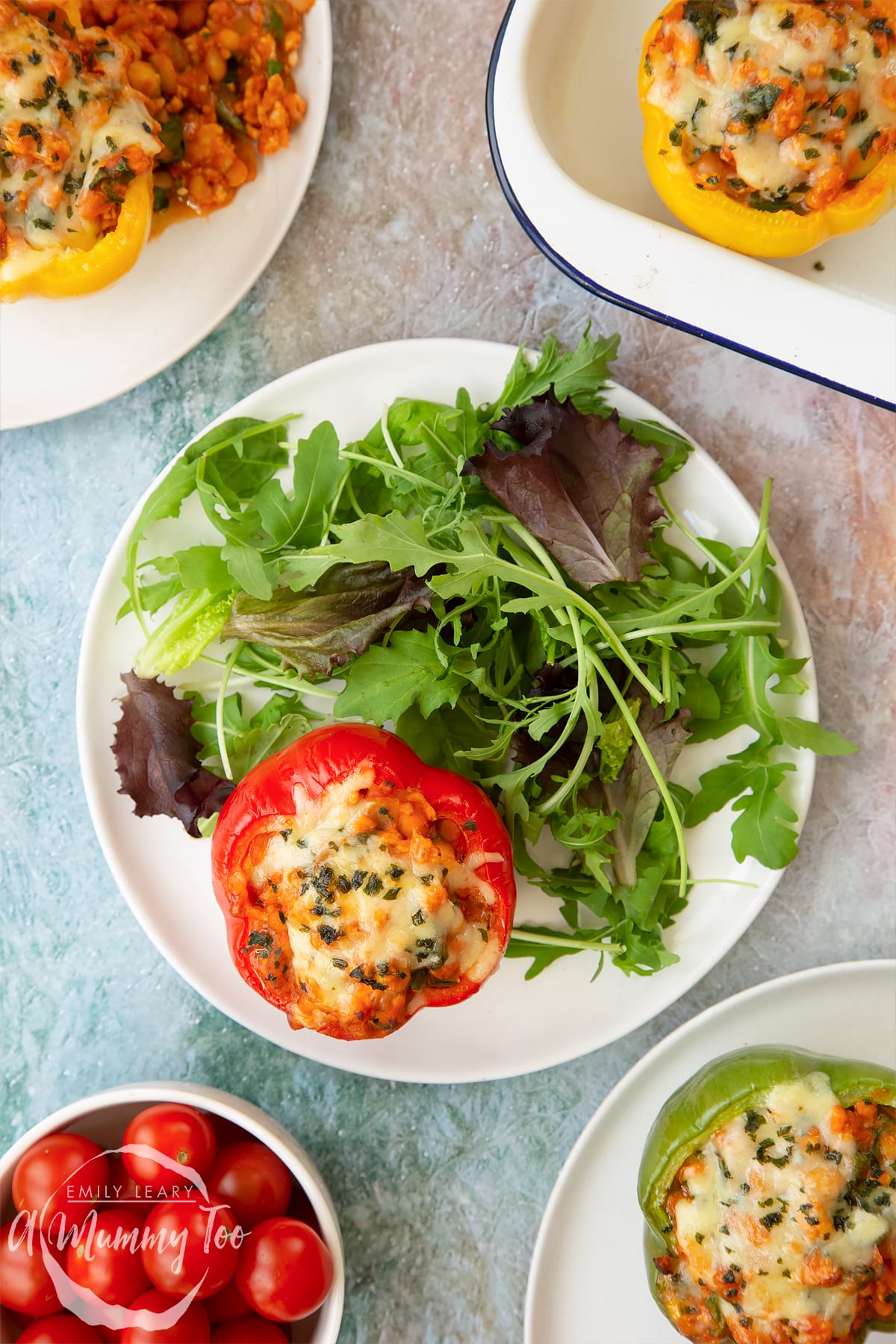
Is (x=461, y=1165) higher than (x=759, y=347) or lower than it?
lower

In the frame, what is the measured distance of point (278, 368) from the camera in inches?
66.2

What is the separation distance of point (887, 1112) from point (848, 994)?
0.20 m

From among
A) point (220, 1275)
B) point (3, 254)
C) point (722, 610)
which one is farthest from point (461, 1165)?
point (3, 254)

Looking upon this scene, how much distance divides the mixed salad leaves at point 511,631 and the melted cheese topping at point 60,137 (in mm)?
336

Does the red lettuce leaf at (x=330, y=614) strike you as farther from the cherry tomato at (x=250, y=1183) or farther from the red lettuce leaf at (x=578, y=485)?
the cherry tomato at (x=250, y=1183)

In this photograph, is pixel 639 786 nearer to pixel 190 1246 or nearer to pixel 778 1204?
pixel 778 1204

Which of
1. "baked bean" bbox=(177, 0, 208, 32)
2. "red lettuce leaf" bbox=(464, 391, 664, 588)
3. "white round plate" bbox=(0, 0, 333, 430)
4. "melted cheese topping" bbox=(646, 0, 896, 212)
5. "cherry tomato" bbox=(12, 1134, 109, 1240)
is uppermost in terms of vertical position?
"baked bean" bbox=(177, 0, 208, 32)

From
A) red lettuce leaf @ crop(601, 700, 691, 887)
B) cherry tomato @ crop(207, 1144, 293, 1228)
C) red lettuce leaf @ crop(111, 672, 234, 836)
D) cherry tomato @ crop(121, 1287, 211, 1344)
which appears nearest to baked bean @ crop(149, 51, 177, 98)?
red lettuce leaf @ crop(111, 672, 234, 836)

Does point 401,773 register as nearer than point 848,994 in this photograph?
Yes

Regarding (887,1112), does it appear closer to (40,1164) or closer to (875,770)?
(875,770)

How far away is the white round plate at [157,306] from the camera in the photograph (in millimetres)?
1590

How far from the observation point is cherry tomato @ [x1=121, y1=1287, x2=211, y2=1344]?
58.2 inches

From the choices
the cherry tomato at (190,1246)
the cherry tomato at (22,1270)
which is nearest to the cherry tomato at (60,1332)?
the cherry tomato at (22,1270)

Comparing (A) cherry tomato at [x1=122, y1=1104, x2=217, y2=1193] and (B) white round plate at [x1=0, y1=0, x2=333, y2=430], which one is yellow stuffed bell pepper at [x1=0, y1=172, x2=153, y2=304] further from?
(A) cherry tomato at [x1=122, y1=1104, x2=217, y2=1193]
